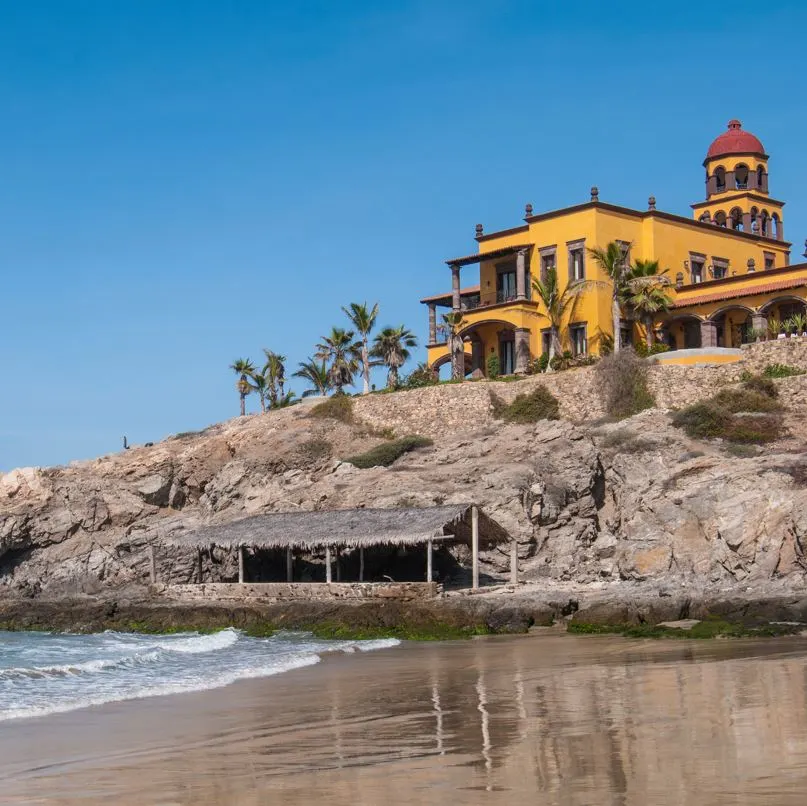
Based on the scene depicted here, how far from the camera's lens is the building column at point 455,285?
51.1 meters

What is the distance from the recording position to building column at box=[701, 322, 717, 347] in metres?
45.2

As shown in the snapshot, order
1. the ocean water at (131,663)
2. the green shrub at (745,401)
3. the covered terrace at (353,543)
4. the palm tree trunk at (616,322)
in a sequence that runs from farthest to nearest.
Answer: the palm tree trunk at (616,322)
the green shrub at (745,401)
the covered terrace at (353,543)
the ocean water at (131,663)

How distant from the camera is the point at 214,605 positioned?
3400 cm

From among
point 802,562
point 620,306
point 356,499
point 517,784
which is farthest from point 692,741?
point 620,306

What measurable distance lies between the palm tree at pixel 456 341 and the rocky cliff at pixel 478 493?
3758mm

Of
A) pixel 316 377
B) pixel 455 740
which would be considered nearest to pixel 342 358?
pixel 316 377

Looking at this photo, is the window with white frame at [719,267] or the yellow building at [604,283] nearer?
the yellow building at [604,283]

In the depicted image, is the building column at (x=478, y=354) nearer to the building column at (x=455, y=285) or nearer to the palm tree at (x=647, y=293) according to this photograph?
the building column at (x=455, y=285)

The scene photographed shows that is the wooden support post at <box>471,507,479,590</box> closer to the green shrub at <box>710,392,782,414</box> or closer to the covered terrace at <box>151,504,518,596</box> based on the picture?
the covered terrace at <box>151,504,518,596</box>

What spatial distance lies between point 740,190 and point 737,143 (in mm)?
2420

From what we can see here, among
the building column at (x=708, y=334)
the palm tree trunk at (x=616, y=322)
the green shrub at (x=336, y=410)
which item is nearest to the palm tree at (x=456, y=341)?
the green shrub at (x=336, y=410)

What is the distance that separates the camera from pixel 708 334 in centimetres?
4531

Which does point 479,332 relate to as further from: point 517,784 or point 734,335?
point 517,784

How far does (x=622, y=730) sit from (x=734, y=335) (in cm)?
3617
